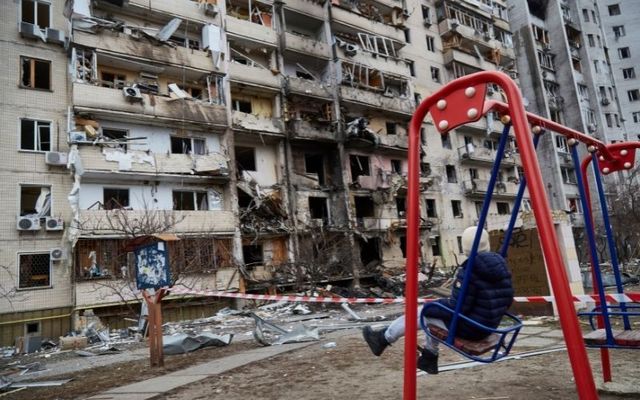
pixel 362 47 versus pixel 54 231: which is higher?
pixel 362 47

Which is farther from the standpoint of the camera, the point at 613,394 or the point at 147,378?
the point at 147,378

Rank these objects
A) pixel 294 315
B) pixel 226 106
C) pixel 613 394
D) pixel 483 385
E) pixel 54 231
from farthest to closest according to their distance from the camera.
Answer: pixel 226 106 < pixel 54 231 < pixel 294 315 < pixel 483 385 < pixel 613 394

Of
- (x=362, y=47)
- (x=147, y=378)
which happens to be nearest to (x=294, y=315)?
(x=147, y=378)

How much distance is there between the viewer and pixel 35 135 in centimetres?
1848

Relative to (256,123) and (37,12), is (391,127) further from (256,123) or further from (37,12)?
(37,12)

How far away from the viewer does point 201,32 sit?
944 inches

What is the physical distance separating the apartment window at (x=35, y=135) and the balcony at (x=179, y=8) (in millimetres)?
7350

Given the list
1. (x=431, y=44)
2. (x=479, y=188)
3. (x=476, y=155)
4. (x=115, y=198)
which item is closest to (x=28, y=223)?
(x=115, y=198)

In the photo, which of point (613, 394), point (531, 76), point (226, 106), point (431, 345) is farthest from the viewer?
point (531, 76)

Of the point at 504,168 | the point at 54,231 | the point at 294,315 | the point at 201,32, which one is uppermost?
the point at 201,32

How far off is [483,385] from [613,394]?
1.17 m

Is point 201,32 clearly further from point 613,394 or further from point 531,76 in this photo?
point 531,76

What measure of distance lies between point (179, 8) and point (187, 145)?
729cm

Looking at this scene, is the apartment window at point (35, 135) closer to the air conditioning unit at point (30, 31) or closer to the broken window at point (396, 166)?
the air conditioning unit at point (30, 31)
